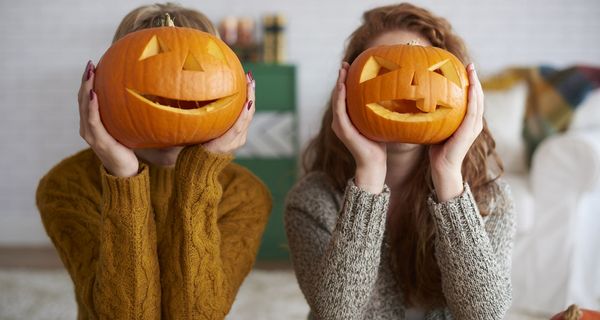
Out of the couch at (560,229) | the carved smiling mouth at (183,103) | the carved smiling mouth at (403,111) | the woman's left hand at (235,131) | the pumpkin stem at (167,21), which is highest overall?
the pumpkin stem at (167,21)

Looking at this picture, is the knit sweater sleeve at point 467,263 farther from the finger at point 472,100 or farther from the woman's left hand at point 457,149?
the finger at point 472,100

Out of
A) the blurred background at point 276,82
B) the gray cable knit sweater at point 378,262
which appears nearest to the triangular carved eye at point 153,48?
the gray cable knit sweater at point 378,262

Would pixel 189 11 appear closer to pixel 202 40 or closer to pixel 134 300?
pixel 202 40

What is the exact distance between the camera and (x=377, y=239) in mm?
1123

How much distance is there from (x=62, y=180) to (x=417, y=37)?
0.84 m

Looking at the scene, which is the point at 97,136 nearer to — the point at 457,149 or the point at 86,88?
the point at 86,88

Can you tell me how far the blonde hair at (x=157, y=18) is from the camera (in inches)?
48.4

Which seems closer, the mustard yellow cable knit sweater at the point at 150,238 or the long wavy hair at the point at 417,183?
the mustard yellow cable knit sweater at the point at 150,238

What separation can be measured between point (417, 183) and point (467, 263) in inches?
10.6

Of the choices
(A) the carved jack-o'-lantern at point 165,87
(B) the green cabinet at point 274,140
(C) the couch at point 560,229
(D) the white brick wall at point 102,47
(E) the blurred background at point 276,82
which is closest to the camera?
(A) the carved jack-o'-lantern at point 165,87

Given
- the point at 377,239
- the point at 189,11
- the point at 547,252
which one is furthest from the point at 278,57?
the point at 377,239

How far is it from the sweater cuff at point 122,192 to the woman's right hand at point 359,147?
0.39 meters

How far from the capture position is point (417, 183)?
133 cm

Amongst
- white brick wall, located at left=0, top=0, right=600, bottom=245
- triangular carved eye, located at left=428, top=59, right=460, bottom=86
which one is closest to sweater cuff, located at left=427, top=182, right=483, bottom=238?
triangular carved eye, located at left=428, top=59, right=460, bottom=86
